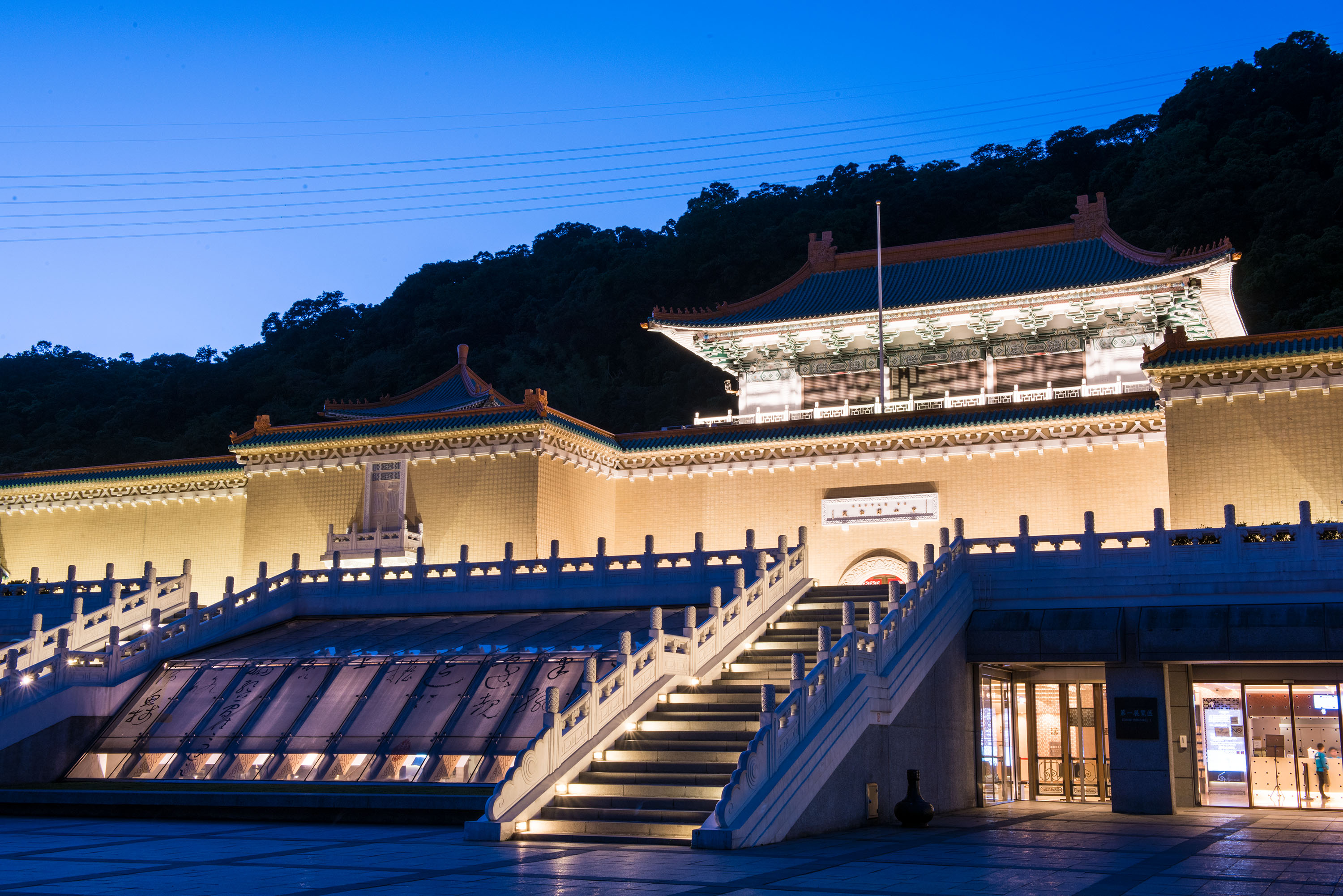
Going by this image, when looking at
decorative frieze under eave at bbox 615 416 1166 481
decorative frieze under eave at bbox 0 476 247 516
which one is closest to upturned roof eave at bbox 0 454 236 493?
decorative frieze under eave at bbox 0 476 247 516

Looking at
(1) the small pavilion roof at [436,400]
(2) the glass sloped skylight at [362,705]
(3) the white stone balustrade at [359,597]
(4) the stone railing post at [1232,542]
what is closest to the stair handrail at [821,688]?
(3) the white stone balustrade at [359,597]

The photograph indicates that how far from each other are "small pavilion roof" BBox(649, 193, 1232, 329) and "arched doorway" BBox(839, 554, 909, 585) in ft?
23.3

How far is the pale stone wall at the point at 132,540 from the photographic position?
30.9m

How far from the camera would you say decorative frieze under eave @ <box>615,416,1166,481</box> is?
84.2 feet

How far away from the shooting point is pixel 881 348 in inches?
1192

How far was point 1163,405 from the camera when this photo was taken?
78.8 feet

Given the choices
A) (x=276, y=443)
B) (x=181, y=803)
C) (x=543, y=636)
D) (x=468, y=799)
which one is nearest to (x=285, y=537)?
(x=276, y=443)

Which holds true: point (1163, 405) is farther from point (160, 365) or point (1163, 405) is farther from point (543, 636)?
point (160, 365)

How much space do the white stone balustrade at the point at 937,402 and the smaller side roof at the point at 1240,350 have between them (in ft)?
11.1

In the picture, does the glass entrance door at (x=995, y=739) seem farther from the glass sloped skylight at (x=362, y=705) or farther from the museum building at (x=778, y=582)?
the glass sloped skylight at (x=362, y=705)

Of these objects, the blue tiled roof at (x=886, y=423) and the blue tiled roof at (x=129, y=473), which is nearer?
the blue tiled roof at (x=886, y=423)

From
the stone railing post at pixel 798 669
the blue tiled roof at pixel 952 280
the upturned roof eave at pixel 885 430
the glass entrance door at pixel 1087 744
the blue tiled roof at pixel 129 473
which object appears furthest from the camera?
the blue tiled roof at pixel 129 473

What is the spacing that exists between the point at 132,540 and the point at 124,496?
45.8 inches

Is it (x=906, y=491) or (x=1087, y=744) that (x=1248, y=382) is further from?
(x=1087, y=744)
